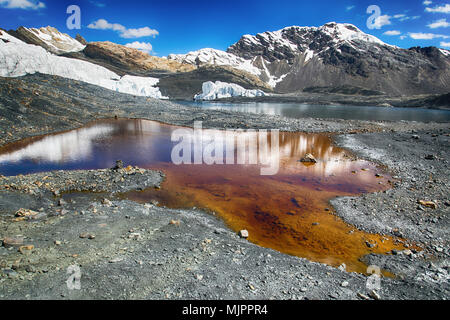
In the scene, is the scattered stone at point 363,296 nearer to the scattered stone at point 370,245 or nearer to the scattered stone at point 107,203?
the scattered stone at point 370,245

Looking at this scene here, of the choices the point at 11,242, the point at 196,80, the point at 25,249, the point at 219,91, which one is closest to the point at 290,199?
the point at 25,249

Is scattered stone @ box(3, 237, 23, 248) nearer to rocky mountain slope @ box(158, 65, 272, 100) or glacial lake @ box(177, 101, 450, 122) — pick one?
glacial lake @ box(177, 101, 450, 122)

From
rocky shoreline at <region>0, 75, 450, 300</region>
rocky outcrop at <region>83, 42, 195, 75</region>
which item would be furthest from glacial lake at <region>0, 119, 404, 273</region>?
rocky outcrop at <region>83, 42, 195, 75</region>

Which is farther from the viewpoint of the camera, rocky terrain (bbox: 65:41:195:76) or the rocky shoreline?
rocky terrain (bbox: 65:41:195:76)

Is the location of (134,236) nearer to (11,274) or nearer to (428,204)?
(11,274)

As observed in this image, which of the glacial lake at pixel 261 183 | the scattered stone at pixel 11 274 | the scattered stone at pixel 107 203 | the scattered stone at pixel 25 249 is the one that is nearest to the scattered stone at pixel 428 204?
the glacial lake at pixel 261 183

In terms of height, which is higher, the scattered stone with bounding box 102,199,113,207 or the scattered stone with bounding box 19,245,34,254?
the scattered stone with bounding box 102,199,113,207

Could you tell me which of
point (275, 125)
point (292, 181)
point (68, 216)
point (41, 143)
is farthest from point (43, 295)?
point (275, 125)
